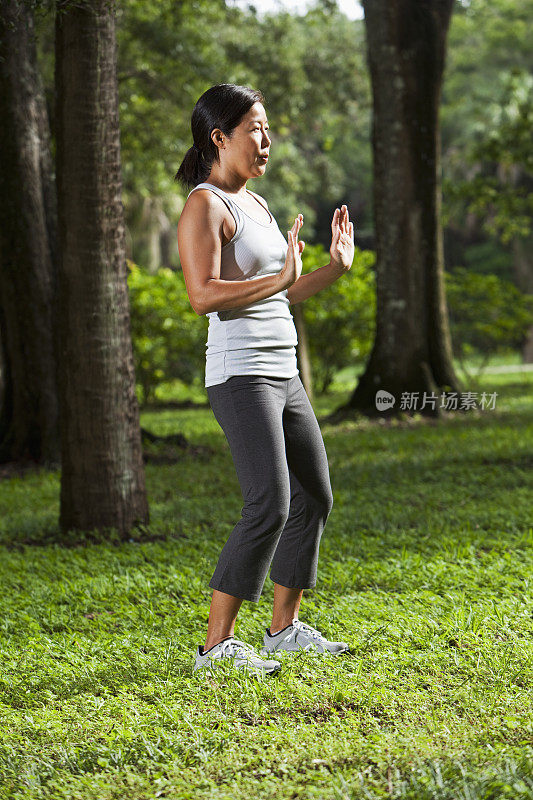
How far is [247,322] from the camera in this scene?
10.5 ft

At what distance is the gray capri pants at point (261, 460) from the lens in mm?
3211

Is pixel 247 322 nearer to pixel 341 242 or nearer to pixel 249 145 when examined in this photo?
pixel 341 242

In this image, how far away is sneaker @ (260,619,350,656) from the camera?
3.55 m

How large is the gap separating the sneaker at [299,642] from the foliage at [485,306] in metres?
11.2

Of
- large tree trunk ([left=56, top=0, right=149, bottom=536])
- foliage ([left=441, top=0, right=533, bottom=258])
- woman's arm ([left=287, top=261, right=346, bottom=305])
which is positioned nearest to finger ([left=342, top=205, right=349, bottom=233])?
woman's arm ([left=287, top=261, right=346, bottom=305])

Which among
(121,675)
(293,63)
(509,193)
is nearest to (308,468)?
(121,675)

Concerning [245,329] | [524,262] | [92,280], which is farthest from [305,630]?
[524,262]

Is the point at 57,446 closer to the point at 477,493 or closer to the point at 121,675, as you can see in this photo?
the point at 477,493

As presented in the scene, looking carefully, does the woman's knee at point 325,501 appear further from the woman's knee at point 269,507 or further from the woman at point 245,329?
the woman's knee at point 269,507

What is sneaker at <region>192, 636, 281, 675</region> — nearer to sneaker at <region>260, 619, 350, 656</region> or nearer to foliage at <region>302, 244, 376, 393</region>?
sneaker at <region>260, 619, 350, 656</region>

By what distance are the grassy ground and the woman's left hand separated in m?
1.47

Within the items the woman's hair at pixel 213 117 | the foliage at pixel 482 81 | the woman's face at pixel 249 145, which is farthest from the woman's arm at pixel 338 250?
the foliage at pixel 482 81

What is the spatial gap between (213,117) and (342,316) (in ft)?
39.2

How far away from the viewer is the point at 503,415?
1155cm
